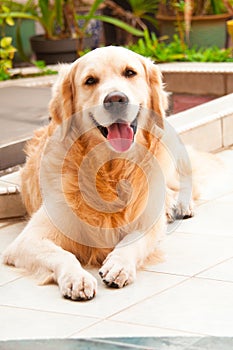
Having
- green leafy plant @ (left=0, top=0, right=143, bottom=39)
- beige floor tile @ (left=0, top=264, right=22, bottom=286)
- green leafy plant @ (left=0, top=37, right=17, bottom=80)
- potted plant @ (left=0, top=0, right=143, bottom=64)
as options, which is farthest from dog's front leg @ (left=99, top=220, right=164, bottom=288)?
potted plant @ (left=0, top=0, right=143, bottom=64)

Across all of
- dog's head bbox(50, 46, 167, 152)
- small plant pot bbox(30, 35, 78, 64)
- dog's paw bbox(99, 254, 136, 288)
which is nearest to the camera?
dog's paw bbox(99, 254, 136, 288)

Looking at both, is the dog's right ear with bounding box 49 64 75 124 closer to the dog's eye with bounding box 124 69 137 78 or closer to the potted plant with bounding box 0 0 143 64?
the dog's eye with bounding box 124 69 137 78

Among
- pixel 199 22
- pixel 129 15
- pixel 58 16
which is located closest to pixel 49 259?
pixel 58 16

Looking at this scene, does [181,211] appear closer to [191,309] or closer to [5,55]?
[191,309]

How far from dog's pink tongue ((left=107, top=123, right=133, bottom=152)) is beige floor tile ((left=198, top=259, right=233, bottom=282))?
1.99ft

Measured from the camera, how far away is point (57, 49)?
26.1ft

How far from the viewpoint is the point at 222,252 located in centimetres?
381

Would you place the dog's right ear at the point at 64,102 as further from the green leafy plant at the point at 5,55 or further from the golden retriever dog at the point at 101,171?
the green leafy plant at the point at 5,55

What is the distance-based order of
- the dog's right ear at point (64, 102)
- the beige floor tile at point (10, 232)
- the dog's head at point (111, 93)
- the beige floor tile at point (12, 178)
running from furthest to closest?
the beige floor tile at point (12, 178) → the beige floor tile at point (10, 232) → the dog's right ear at point (64, 102) → the dog's head at point (111, 93)

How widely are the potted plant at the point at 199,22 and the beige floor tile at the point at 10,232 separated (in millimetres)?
3879

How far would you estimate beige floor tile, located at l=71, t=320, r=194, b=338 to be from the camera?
117 inches

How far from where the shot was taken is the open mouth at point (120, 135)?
11.9 feet

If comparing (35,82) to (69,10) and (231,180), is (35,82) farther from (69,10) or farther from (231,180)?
(231,180)

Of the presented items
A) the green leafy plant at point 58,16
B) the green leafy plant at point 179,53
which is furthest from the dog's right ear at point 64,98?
the green leafy plant at point 58,16
